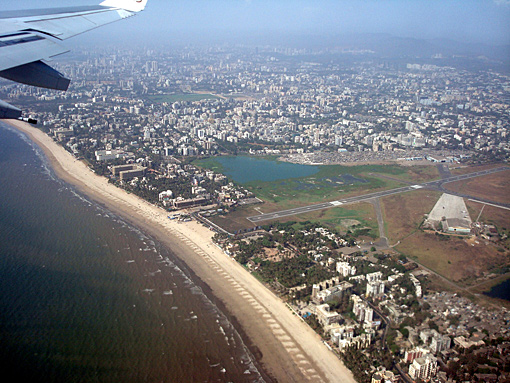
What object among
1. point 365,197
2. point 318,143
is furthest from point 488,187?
point 318,143

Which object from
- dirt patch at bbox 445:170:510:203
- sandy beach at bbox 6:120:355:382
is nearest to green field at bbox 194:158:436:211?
dirt patch at bbox 445:170:510:203

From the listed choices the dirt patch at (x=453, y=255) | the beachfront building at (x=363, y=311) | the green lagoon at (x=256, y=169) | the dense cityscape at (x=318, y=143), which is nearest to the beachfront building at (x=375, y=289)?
the dense cityscape at (x=318, y=143)

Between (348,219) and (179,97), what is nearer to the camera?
(348,219)

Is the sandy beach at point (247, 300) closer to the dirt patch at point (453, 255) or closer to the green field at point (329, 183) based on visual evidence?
the green field at point (329, 183)

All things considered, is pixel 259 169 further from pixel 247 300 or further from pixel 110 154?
pixel 247 300

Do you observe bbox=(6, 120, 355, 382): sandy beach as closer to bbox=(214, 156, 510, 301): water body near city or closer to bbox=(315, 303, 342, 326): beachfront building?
bbox=(315, 303, 342, 326): beachfront building
